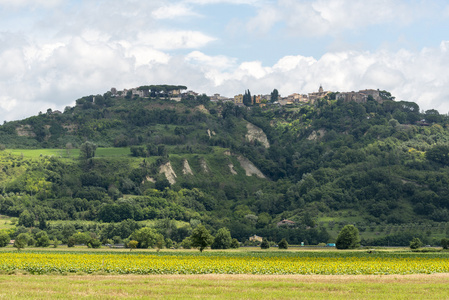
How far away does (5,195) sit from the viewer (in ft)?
570

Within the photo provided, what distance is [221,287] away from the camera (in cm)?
4838

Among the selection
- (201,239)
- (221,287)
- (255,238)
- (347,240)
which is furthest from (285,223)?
(221,287)

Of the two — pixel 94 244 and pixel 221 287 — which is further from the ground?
pixel 221 287

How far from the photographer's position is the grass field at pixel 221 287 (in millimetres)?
44250

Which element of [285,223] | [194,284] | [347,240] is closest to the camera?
[194,284]

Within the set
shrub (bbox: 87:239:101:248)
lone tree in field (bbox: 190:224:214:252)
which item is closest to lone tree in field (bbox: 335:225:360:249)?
lone tree in field (bbox: 190:224:214:252)

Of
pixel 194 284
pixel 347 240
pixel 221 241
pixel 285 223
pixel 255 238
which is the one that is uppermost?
pixel 194 284

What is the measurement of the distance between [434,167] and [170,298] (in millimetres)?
172294

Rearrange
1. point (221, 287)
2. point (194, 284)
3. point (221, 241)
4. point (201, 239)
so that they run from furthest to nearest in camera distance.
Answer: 1. point (221, 241)
2. point (201, 239)
3. point (194, 284)
4. point (221, 287)

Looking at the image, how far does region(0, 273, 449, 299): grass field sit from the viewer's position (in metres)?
44.2

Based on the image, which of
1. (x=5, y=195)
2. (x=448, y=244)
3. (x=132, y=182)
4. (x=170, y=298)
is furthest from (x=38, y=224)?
(x=170, y=298)

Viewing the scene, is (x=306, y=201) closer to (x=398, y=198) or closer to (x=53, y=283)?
(x=398, y=198)

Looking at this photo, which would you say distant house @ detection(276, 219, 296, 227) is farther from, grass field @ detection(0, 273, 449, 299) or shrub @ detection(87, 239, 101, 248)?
grass field @ detection(0, 273, 449, 299)

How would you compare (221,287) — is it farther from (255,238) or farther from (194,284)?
A: (255,238)
